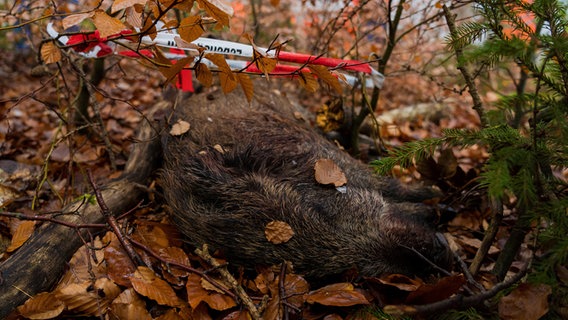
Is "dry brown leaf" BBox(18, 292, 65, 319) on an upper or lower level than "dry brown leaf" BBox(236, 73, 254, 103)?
lower

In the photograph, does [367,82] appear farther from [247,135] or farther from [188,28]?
[188,28]

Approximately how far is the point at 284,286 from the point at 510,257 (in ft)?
3.66

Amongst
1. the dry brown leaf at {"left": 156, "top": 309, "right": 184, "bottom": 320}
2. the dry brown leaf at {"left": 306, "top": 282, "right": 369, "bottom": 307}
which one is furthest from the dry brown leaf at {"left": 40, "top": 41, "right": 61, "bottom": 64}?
the dry brown leaf at {"left": 306, "top": 282, "right": 369, "bottom": 307}

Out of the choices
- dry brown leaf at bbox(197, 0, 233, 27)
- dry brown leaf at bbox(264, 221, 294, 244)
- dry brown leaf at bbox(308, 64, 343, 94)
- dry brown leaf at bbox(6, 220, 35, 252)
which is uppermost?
dry brown leaf at bbox(197, 0, 233, 27)

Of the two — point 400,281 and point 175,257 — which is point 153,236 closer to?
point 175,257

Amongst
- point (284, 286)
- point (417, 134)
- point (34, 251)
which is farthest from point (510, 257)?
point (417, 134)

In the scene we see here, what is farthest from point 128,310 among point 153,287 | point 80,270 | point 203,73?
point 203,73

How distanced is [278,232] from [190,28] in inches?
43.6

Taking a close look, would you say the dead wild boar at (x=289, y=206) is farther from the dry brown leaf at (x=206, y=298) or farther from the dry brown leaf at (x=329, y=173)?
the dry brown leaf at (x=206, y=298)

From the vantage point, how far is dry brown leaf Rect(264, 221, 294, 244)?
214 centimetres

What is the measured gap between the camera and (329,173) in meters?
2.51

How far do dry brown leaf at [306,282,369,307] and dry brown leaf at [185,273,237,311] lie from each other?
1.27 feet

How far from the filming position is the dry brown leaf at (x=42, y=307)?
71.6 inches

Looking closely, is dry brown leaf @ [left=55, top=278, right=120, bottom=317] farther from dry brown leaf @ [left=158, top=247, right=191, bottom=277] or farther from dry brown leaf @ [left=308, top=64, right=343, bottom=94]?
dry brown leaf @ [left=308, top=64, right=343, bottom=94]
